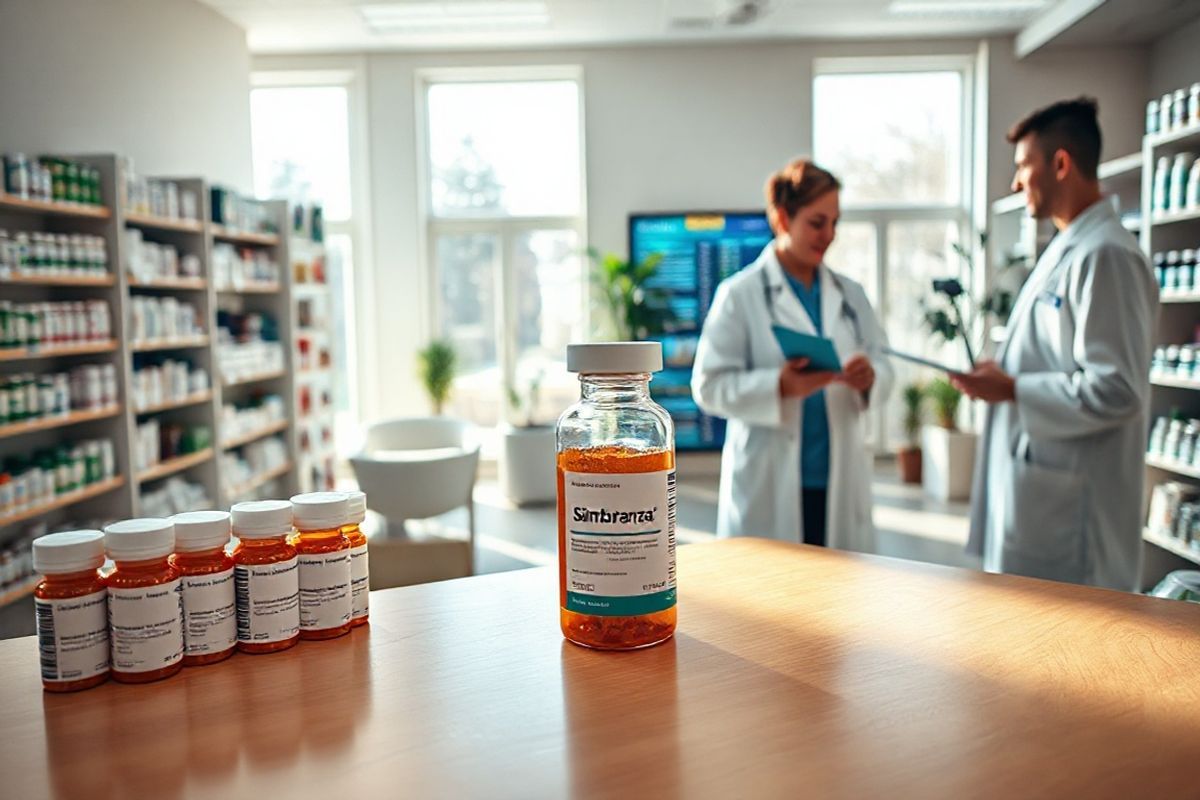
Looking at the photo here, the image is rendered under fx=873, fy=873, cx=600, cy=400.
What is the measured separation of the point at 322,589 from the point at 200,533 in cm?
15

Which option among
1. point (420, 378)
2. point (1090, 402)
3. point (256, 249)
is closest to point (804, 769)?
point (1090, 402)

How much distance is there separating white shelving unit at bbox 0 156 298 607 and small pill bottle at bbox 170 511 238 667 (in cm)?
295

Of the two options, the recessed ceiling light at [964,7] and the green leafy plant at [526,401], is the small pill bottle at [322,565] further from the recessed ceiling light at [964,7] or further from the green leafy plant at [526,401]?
the recessed ceiling light at [964,7]

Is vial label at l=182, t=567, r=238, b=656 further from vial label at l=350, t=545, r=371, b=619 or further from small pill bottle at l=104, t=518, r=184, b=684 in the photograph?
vial label at l=350, t=545, r=371, b=619

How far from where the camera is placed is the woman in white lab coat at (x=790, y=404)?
2.48 meters

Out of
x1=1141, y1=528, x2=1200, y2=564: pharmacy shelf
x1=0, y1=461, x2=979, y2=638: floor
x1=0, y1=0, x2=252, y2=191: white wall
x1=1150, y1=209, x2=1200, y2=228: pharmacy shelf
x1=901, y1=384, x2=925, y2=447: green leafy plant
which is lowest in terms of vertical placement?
x1=0, y1=461, x2=979, y2=638: floor

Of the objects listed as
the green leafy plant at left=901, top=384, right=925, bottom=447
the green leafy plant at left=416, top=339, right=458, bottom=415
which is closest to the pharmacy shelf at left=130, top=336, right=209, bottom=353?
the green leafy plant at left=416, top=339, right=458, bottom=415

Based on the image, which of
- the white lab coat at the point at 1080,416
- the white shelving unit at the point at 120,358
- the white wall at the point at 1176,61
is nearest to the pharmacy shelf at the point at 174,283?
the white shelving unit at the point at 120,358

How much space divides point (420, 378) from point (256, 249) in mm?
2033

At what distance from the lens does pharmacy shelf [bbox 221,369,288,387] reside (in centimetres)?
498

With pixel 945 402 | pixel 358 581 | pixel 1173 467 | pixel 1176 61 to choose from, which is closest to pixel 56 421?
pixel 358 581

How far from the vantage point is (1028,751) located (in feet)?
2.43

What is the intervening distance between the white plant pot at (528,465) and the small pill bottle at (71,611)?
5498 mm

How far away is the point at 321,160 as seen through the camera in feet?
25.1
